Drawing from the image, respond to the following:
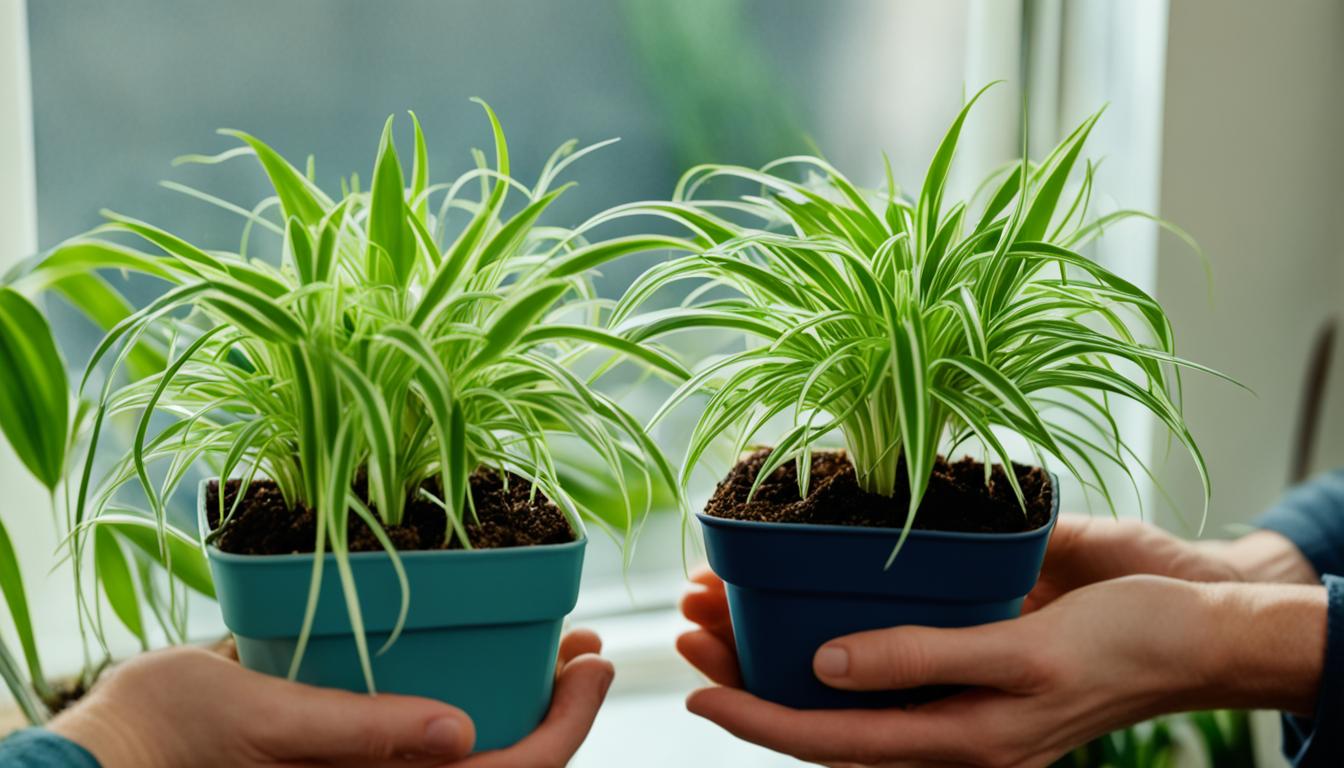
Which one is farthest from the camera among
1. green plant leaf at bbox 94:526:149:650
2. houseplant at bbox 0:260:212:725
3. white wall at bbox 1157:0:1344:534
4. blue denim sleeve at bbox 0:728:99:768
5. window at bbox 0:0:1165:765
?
white wall at bbox 1157:0:1344:534

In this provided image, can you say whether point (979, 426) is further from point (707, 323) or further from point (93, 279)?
point (93, 279)

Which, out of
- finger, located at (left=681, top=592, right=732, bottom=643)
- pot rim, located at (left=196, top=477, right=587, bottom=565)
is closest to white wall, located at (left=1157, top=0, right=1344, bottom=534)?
finger, located at (left=681, top=592, right=732, bottom=643)

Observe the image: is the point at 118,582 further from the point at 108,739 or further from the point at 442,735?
the point at 442,735

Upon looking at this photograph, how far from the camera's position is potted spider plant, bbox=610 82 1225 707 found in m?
0.67

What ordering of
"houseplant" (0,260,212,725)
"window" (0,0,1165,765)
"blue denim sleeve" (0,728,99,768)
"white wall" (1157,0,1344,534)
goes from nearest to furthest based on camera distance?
1. "blue denim sleeve" (0,728,99,768)
2. "houseplant" (0,260,212,725)
3. "window" (0,0,1165,765)
4. "white wall" (1157,0,1344,534)

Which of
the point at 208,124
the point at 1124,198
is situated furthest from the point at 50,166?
the point at 1124,198

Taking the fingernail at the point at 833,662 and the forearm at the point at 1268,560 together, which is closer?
the fingernail at the point at 833,662

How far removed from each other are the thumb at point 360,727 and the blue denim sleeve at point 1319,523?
1021 mm

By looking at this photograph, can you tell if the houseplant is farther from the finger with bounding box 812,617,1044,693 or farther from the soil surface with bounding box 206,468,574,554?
the finger with bounding box 812,617,1044,693

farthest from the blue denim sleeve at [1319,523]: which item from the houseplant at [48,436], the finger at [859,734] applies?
the houseplant at [48,436]

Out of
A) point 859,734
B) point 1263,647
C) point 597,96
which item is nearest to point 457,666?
point 859,734

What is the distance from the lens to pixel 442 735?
1.92ft

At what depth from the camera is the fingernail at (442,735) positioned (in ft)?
1.92

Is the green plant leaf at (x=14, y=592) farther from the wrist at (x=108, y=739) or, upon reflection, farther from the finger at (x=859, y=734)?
the finger at (x=859, y=734)
